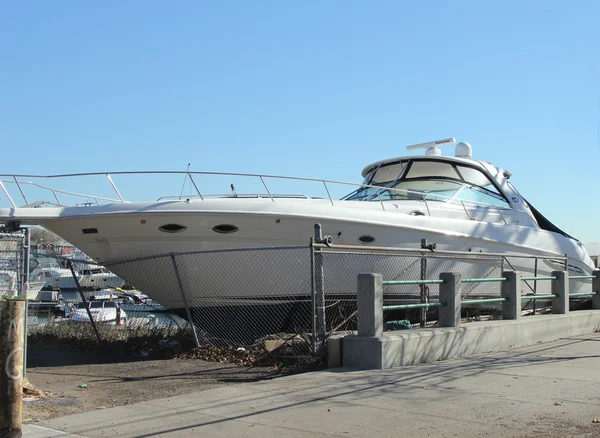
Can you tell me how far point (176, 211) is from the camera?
436 inches

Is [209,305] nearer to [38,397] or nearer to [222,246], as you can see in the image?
[222,246]

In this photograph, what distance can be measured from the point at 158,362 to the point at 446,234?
21.0 feet

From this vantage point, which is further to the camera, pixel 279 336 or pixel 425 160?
pixel 425 160

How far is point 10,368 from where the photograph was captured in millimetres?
4938

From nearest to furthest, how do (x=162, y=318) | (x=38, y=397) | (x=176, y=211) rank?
1. (x=38, y=397)
2. (x=176, y=211)
3. (x=162, y=318)

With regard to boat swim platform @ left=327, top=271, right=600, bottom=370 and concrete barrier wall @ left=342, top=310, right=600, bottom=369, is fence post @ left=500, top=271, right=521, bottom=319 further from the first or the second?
concrete barrier wall @ left=342, top=310, right=600, bottom=369

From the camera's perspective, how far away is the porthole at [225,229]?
11374 millimetres

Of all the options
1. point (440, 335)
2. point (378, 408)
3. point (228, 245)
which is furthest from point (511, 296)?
point (378, 408)

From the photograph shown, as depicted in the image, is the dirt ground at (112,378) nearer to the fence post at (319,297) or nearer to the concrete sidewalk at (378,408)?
the concrete sidewalk at (378,408)

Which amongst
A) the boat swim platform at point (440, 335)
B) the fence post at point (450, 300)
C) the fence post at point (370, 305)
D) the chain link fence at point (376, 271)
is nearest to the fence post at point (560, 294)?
the boat swim platform at point (440, 335)

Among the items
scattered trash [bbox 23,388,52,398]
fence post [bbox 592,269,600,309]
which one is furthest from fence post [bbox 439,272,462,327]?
fence post [bbox 592,269,600,309]

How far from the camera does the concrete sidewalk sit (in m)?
5.38

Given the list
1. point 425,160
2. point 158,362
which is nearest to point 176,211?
point 158,362

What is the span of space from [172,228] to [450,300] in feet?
15.6
